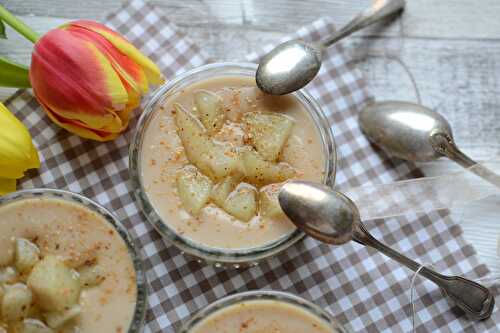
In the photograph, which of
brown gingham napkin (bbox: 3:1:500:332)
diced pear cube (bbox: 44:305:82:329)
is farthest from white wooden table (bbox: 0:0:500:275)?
diced pear cube (bbox: 44:305:82:329)

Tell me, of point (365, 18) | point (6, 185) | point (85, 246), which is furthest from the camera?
point (365, 18)

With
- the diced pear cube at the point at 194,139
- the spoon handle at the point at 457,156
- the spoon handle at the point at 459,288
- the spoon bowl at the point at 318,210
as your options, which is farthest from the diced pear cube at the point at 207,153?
the spoon handle at the point at 457,156

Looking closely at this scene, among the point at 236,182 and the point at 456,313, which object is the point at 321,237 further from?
the point at 456,313

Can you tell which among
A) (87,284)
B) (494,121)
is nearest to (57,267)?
(87,284)

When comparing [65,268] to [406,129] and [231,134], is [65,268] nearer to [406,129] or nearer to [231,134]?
[231,134]

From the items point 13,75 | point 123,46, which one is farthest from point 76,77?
point 13,75

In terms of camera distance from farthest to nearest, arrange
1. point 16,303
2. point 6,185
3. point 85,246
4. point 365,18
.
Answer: point 365,18 < point 6,185 < point 85,246 < point 16,303
